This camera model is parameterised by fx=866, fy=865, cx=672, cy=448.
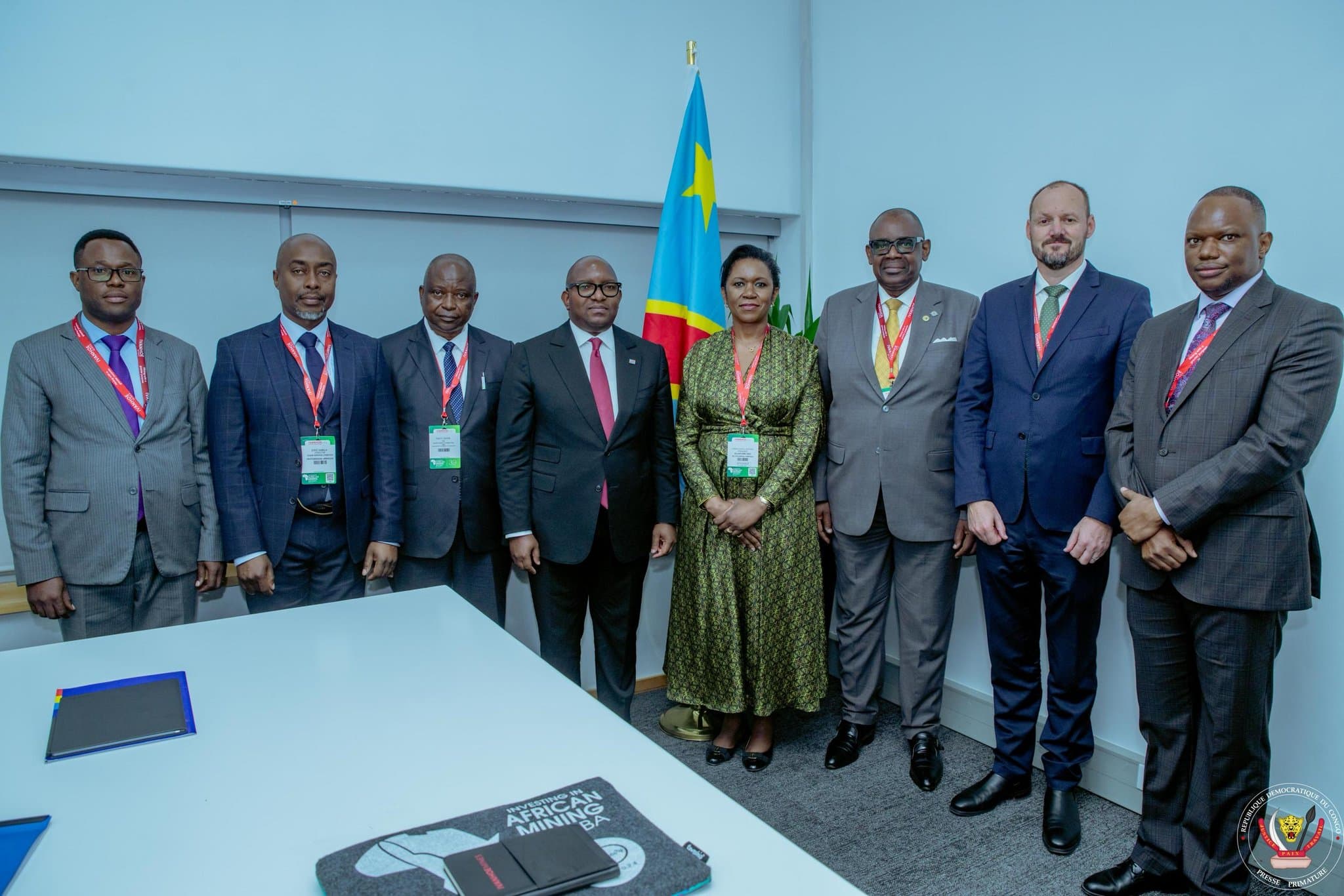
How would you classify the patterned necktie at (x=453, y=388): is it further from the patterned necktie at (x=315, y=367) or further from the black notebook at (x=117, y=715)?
the black notebook at (x=117, y=715)

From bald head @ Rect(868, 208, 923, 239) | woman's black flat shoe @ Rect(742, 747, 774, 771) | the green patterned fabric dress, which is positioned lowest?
woman's black flat shoe @ Rect(742, 747, 774, 771)

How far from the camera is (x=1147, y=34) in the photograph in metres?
2.75

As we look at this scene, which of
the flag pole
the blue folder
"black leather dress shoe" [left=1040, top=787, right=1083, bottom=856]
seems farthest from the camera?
the flag pole

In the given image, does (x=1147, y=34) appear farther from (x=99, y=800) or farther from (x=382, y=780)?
(x=99, y=800)

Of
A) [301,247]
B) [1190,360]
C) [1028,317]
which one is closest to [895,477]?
[1028,317]

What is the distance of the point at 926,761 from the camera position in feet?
9.86

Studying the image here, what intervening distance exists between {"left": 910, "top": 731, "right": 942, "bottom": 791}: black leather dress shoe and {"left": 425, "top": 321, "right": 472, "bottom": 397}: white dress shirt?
6.57 ft

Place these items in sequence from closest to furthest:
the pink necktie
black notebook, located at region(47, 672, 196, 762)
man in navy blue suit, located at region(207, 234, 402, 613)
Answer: black notebook, located at region(47, 672, 196, 762) < man in navy blue suit, located at region(207, 234, 402, 613) < the pink necktie

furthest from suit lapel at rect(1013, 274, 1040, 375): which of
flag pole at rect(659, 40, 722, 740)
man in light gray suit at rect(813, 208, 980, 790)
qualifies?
flag pole at rect(659, 40, 722, 740)

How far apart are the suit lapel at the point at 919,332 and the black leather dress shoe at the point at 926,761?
1.22 metres

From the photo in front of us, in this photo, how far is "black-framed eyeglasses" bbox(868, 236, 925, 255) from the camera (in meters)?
2.94

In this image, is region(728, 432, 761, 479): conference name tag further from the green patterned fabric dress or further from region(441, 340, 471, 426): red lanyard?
region(441, 340, 471, 426): red lanyard

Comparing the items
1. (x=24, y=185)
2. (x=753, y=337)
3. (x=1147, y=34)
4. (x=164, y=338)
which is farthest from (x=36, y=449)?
(x=1147, y=34)

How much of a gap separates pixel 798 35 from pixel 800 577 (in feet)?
8.92
